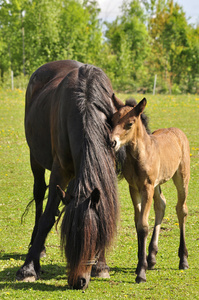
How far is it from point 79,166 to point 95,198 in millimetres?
520

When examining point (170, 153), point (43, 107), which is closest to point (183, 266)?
point (170, 153)

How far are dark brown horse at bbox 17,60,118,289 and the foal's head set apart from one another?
0.28 feet

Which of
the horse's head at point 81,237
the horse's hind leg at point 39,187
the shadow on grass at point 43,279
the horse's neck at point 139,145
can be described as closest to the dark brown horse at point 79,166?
the horse's head at point 81,237

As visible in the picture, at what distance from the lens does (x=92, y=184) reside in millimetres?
4016

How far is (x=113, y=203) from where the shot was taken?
4090 millimetres

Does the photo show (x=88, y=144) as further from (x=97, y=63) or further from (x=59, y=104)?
(x=97, y=63)

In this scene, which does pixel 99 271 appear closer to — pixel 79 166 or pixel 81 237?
pixel 81 237

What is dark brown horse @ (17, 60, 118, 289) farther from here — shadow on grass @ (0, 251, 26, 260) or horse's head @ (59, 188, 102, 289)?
shadow on grass @ (0, 251, 26, 260)

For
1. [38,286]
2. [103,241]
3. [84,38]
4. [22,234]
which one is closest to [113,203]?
[103,241]

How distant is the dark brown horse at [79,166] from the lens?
3.84 metres

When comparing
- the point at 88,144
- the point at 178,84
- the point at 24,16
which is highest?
the point at 24,16

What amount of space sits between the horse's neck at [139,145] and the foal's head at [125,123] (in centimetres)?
12

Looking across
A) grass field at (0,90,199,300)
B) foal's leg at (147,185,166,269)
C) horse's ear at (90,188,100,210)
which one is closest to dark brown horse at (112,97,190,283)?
foal's leg at (147,185,166,269)

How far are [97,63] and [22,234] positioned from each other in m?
30.8
